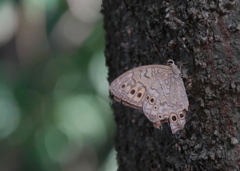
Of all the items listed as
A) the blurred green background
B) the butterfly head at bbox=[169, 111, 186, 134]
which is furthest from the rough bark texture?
the blurred green background

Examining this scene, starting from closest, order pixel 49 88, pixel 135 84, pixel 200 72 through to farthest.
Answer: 1. pixel 200 72
2. pixel 135 84
3. pixel 49 88

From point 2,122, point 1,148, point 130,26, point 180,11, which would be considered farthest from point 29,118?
point 180,11

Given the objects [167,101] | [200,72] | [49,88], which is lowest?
[49,88]

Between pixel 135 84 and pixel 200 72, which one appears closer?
pixel 200 72

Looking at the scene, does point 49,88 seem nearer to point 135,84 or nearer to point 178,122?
point 135,84

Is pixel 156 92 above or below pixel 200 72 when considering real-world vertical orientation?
below

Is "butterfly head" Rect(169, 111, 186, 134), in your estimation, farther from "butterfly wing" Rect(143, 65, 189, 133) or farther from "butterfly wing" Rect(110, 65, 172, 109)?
"butterfly wing" Rect(110, 65, 172, 109)

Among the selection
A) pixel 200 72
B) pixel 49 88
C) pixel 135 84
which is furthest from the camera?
pixel 49 88

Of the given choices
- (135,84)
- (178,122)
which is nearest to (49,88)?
(135,84)

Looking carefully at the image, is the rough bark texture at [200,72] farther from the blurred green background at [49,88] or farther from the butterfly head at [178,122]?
the blurred green background at [49,88]
